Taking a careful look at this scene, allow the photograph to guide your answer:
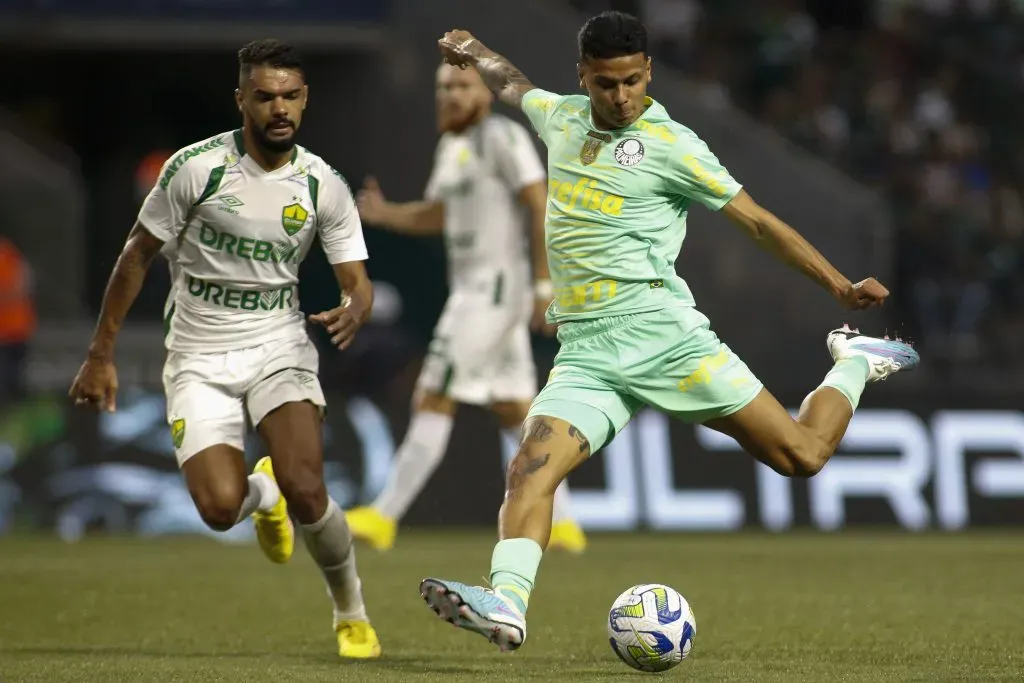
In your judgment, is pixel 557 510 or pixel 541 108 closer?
pixel 541 108

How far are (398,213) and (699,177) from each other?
429 centimetres

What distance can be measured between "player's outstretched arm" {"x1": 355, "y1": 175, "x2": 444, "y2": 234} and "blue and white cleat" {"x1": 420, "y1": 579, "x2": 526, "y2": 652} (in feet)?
13.8

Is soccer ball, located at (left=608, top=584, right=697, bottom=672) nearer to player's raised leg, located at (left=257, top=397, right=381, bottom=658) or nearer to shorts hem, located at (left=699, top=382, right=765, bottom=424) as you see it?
shorts hem, located at (left=699, top=382, right=765, bottom=424)

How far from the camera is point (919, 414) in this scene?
13094 millimetres

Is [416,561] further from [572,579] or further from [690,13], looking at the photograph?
[690,13]

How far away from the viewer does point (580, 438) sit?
Answer: 5969 millimetres

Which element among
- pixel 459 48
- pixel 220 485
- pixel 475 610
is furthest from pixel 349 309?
pixel 475 610

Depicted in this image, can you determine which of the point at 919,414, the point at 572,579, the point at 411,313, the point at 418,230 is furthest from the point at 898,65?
the point at 572,579

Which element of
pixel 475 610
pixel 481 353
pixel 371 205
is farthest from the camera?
pixel 481 353

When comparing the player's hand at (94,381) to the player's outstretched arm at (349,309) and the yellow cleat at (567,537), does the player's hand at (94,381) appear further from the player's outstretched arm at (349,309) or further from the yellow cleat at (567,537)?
the yellow cleat at (567,537)

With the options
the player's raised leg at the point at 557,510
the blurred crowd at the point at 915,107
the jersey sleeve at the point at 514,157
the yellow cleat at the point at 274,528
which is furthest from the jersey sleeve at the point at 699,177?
the blurred crowd at the point at 915,107

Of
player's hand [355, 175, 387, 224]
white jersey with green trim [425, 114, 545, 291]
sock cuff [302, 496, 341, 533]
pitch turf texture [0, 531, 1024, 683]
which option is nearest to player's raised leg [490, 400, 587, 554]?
pitch turf texture [0, 531, 1024, 683]

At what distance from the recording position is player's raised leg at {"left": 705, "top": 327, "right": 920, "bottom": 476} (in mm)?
6262

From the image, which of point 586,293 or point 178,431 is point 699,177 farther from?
point 178,431
